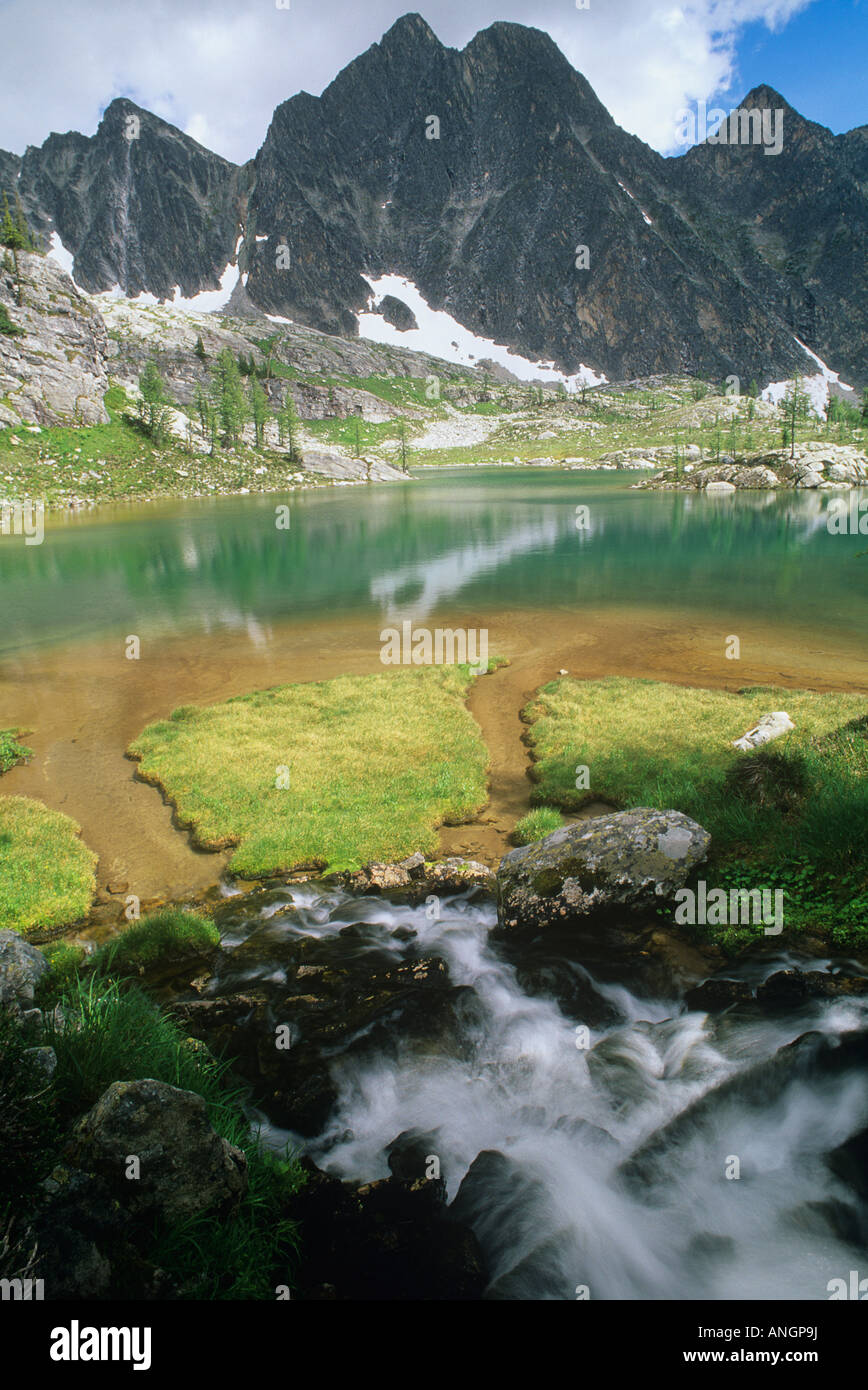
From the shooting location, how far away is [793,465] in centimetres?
12712

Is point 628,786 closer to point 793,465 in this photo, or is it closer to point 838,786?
point 838,786

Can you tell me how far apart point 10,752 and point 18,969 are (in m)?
12.8

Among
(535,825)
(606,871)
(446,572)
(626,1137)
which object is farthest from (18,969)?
(446,572)

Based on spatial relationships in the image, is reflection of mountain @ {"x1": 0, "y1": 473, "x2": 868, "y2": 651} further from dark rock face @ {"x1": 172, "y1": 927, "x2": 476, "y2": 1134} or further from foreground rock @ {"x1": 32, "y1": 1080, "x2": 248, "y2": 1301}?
foreground rock @ {"x1": 32, "y1": 1080, "x2": 248, "y2": 1301}

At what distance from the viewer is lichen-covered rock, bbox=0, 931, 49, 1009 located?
8.45 meters

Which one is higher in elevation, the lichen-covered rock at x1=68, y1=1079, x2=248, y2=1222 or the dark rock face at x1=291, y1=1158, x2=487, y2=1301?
the lichen-covered rock at x1=68, y1=1079, x2=248, y2=1222

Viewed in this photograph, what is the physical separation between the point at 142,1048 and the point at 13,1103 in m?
2.87

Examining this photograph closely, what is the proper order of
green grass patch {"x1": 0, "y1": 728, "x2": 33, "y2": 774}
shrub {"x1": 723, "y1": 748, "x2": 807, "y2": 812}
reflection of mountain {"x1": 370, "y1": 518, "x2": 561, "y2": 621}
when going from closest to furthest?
shrub {"x1": 723, "y1": 748, "x2": 807, "y2": 812}, green grass patch {"x1": 0, "y1": 728, "x2": 33, "y2": 774}, reflection of mountain {"x1": 370, "y1": 518, "x2": 561, "y2": 621}

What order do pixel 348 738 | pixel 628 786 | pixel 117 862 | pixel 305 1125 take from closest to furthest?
1. pixel 305 1125
2. pixel 117 862
3. pixel 628 786
4. pixel 348 738

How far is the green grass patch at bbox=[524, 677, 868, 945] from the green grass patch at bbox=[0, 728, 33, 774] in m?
15.6

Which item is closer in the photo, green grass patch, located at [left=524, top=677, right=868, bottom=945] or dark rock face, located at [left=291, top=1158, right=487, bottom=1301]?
dark rock face, located at [left=291, top=1158, right=487, bottom=1301]

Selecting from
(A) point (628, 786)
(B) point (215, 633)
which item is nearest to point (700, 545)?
(B) point (215, 633)

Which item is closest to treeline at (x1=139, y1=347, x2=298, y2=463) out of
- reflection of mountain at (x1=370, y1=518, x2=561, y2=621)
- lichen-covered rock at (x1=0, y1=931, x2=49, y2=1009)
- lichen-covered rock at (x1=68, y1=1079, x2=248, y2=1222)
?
reflection of mountain at (x1=370, y1=518, x2=561, y2=621)

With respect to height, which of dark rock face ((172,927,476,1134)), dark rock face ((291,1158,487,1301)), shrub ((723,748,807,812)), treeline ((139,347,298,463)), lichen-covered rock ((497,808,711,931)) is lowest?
dark rock face ((291,1158,487,1301))
